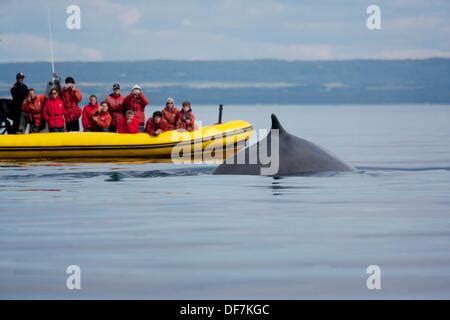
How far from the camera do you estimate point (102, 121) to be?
24.2 meters

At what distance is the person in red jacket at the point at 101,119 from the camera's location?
24.1 m

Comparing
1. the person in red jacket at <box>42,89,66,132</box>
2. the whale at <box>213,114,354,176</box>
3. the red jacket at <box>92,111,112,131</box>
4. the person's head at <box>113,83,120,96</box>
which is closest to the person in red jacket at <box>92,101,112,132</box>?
the red jacket at <box>92,111,112,131</box>

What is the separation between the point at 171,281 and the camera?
9.21m

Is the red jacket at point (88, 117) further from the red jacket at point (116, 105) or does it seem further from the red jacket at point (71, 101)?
the red jacket at point (116, 105)

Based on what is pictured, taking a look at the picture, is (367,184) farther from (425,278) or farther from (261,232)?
(425,278)

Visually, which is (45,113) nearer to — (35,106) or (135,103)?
(35,106)

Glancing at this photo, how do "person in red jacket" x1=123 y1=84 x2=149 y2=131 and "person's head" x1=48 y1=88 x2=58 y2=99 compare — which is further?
"person in red jacket" x1=123 y1=84 x2=149 y2=131

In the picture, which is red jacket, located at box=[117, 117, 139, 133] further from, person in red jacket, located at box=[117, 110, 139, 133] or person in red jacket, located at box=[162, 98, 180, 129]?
person in red jacket, located at box=[162, 98, 180, 129]

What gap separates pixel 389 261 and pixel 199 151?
13.8 metres

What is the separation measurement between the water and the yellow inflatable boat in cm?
343

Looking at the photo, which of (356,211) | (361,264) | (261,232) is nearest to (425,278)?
(361,264)

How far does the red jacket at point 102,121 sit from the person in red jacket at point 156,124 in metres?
1.11

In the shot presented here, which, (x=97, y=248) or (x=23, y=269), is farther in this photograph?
(x=97, y=248)

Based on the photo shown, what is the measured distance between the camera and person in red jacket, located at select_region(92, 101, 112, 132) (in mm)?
24141
